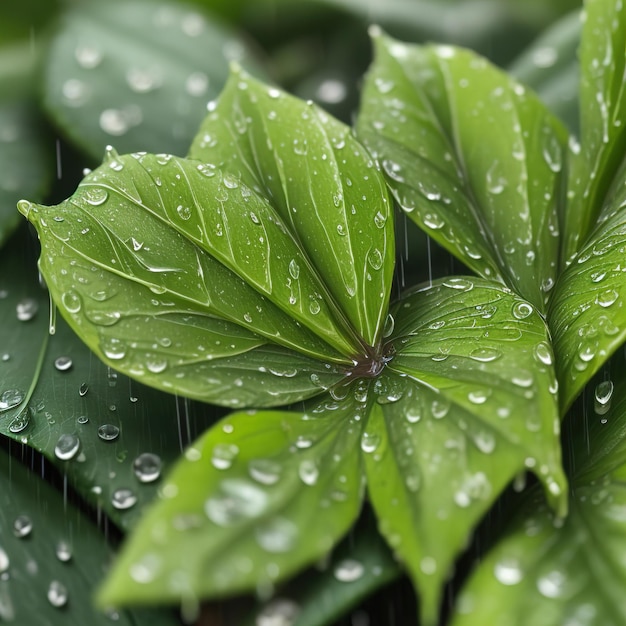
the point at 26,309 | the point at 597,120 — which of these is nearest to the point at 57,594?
the point at 26,309

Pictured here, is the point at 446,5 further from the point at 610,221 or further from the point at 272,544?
the point at 272,544

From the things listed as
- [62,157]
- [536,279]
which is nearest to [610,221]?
[536,279]

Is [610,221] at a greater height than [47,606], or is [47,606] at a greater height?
[610,221]

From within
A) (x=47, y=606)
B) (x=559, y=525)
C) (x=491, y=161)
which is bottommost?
(x=47, y=606)

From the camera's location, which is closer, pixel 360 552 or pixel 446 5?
pixel 360 552

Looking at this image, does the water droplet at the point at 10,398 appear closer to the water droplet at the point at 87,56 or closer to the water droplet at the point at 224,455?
the water droplet at the point at 224,455

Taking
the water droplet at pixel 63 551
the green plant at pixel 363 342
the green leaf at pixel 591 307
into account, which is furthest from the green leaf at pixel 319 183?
the water droplet at pixel 63 551
